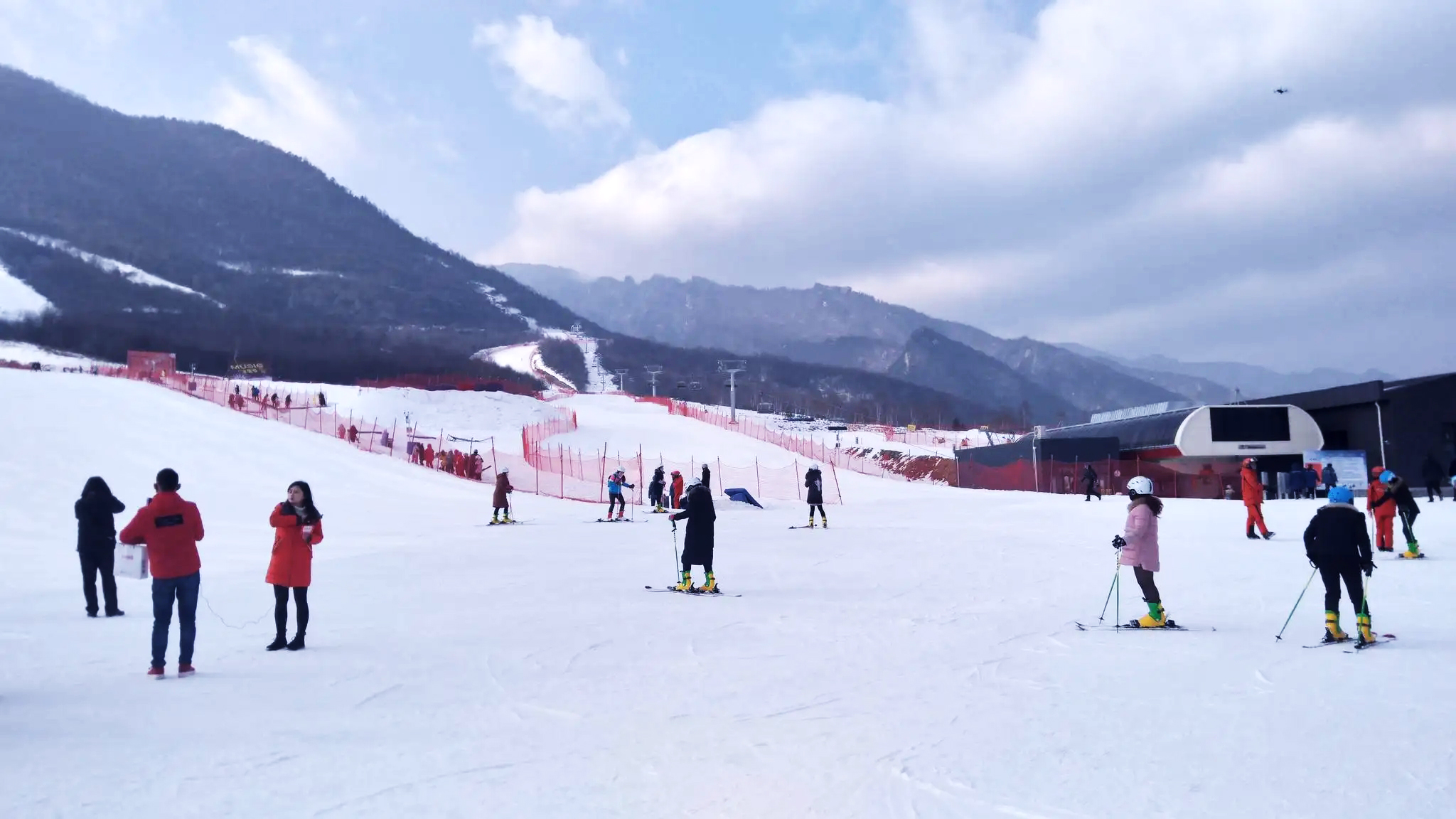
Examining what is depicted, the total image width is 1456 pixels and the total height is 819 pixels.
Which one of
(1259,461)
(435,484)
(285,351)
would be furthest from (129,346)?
(1259,461)

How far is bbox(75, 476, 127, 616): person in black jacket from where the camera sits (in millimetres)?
10977

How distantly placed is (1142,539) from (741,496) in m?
24.5

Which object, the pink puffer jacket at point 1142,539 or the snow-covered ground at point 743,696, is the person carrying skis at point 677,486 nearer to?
the snow-covered ground at point 743,696

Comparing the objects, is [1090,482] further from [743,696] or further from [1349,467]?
[743,696]

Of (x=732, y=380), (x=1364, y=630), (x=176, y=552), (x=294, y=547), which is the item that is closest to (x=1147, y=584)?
(x=1364, y=630)

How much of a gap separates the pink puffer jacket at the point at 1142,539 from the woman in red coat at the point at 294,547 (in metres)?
7.81

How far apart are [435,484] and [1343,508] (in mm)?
29709

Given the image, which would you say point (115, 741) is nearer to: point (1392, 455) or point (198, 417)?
point (198, 417)

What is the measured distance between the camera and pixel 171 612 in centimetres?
803

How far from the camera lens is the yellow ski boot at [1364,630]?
8.80m

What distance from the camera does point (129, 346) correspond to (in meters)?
108

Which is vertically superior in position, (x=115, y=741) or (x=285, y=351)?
(x=285, y=351)

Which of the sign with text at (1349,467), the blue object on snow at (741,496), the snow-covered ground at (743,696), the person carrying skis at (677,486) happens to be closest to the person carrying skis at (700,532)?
the snow-covered ground at (743,696)

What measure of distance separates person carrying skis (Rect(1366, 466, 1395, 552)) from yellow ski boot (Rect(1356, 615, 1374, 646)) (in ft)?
23.0
